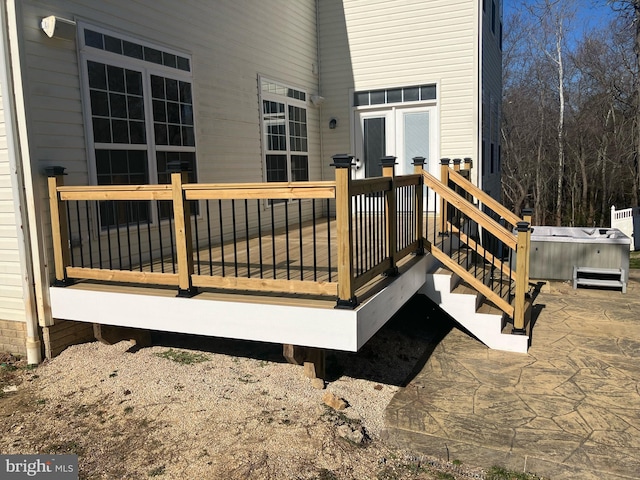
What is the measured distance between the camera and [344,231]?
3.45 meters

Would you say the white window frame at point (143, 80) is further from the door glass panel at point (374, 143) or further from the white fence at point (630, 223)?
the white fence at point (630, 223)

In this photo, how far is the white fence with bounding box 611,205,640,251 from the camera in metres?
13.1

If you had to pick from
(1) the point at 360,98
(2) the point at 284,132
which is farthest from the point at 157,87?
(1) the point at 360,98

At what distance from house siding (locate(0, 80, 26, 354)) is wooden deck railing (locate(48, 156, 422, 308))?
0.36 m

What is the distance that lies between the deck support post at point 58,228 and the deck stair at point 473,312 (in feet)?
11.3

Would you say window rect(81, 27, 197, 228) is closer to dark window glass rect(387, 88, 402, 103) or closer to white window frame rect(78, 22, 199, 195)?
white window frame rect(78, 22, 199, 195)

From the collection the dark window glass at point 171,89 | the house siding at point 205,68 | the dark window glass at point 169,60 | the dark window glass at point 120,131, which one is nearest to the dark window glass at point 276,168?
the house siding at point 205,68

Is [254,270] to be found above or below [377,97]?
below

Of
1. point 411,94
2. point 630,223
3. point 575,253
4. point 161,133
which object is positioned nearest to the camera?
point 161,133

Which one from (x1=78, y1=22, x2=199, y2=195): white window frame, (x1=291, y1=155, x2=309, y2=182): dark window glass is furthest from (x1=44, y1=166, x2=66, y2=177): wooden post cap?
(x1=291, y1=155, x2=309, y2=182): dark window glass

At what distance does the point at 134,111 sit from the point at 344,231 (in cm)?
304

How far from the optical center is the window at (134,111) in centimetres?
487

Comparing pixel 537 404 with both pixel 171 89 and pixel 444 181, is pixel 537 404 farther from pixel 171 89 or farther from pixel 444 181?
pixel 171 89

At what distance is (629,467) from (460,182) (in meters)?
3.74
